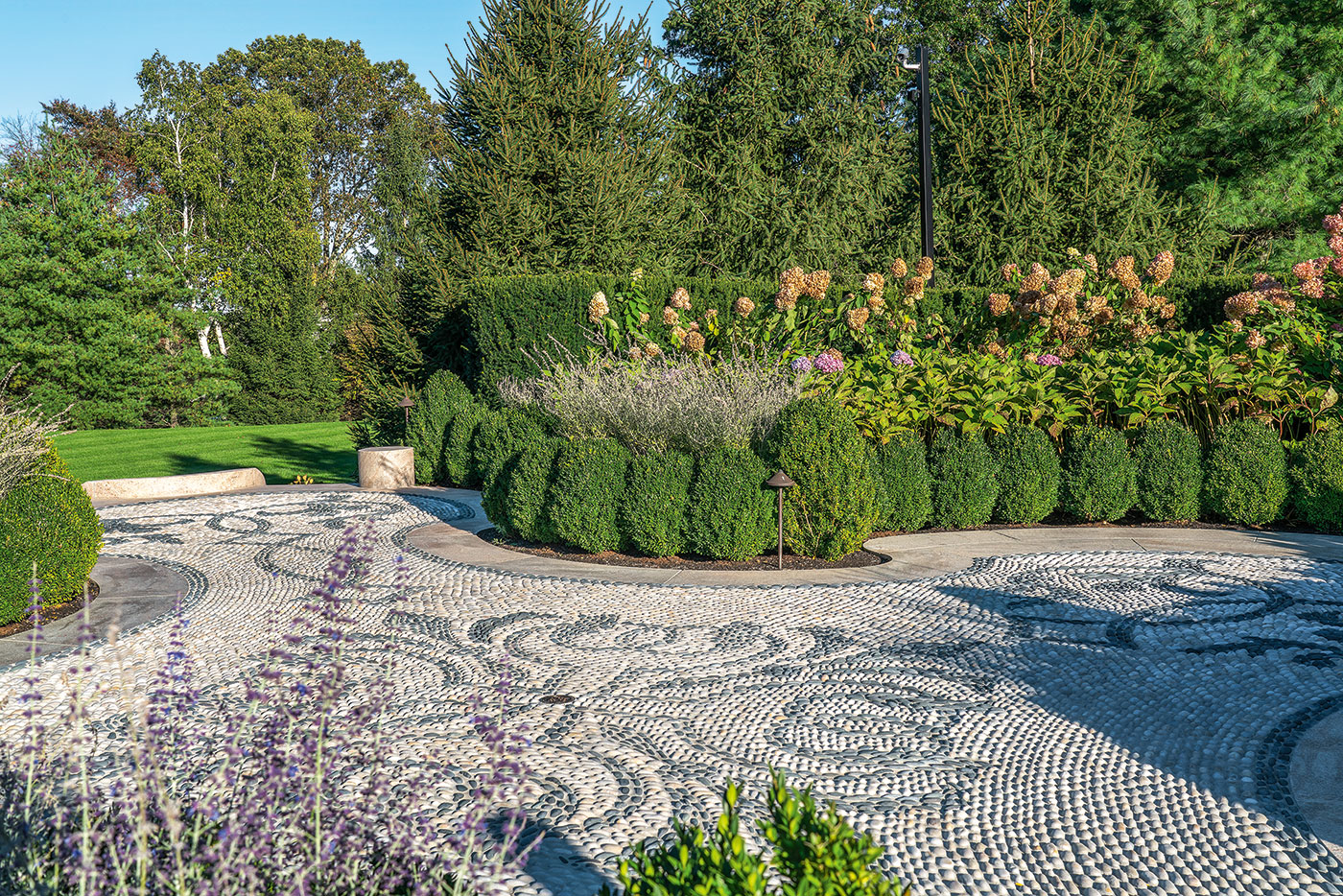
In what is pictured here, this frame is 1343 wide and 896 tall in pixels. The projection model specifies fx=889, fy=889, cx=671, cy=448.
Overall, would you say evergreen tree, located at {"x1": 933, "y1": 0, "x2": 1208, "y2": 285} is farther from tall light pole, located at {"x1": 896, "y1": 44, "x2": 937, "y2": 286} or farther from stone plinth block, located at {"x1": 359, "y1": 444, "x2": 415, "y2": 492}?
stone plinth block, located at {"x1": 359, "y1": 444, "x2": 415, "y2": 492}

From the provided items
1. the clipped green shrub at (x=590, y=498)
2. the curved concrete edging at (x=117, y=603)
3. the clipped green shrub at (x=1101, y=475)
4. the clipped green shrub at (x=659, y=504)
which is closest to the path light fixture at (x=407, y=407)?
the curved concrete edging at (x=117, y=603)

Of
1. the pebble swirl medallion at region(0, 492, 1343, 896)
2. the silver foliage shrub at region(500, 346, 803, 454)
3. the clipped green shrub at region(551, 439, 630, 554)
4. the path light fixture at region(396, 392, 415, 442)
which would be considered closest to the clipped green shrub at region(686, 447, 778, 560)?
the silver foliage shrub at region(500, 346, 803, 454)

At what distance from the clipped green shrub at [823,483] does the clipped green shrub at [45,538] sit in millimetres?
4510

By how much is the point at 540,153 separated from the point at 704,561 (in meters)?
7.68

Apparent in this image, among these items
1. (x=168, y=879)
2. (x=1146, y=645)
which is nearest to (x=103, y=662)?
(x=168, y=879)

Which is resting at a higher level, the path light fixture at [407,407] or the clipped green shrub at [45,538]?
the path light fixture at [407,407]

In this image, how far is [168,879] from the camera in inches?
69.3

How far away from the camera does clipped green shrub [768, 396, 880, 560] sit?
6375 millimetres

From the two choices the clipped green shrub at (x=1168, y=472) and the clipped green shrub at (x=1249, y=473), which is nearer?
the clipped green shrub at (x=1249, y=473)

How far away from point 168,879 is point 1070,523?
7.43 meters

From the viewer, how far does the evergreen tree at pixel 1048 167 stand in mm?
16172

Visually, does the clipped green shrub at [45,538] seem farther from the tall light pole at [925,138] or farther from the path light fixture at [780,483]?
the tall light pole at [925,138]

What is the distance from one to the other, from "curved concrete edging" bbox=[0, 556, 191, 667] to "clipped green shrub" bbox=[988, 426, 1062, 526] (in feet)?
20.1

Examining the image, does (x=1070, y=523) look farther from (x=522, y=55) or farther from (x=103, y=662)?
(x=522, y=55)
